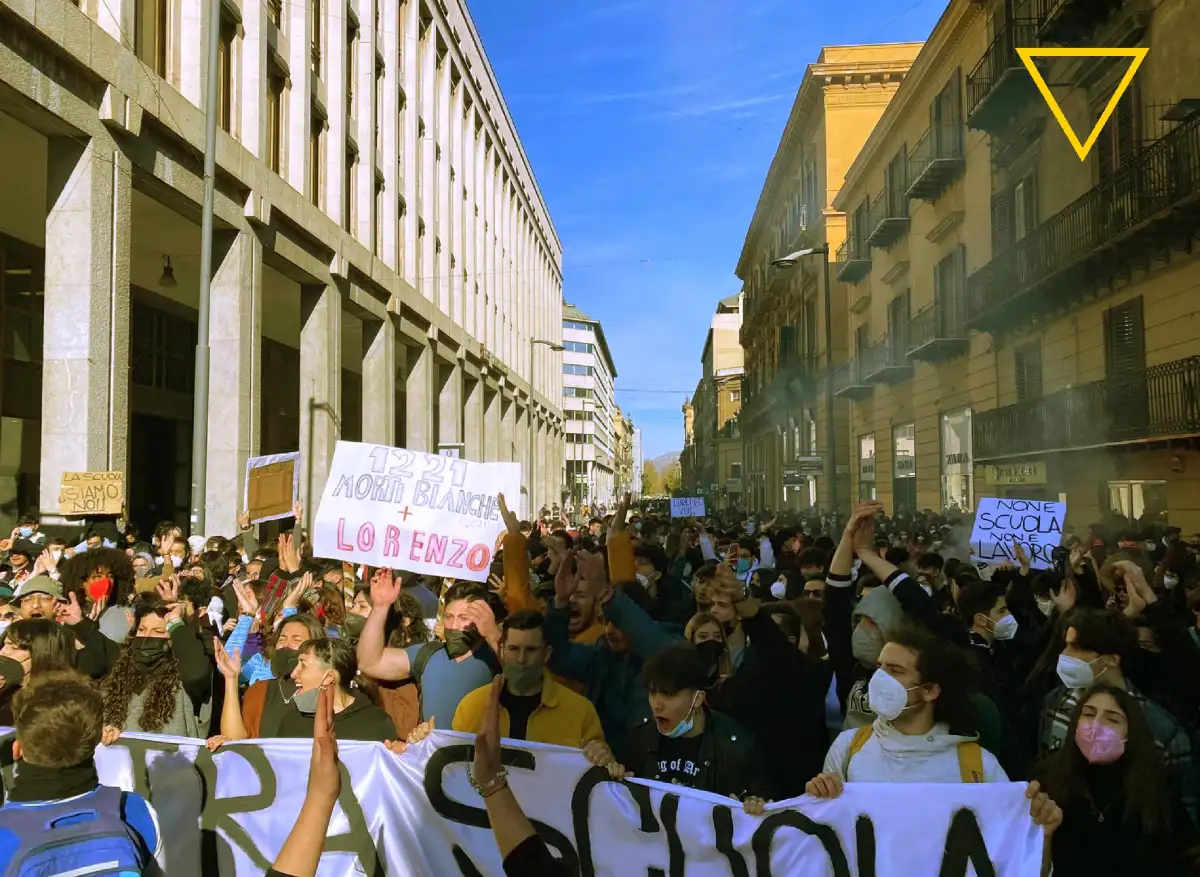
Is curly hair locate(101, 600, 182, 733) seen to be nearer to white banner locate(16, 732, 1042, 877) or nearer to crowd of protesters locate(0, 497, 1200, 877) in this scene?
crowd of protesters locate(0, 497, 1200, 877)

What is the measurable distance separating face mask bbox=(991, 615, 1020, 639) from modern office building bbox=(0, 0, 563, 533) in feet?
34.4

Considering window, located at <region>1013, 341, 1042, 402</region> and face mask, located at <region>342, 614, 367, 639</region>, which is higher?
window, located at <region>1013, 341, 1042, 402</region>

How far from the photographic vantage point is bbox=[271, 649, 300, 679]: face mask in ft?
15.2

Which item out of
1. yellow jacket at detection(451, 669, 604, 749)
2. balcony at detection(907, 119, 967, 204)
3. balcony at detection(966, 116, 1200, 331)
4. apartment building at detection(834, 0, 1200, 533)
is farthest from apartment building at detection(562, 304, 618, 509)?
yellow jacket at detection(451, 669, 604, 749)

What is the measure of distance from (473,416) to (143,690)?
3480 cm

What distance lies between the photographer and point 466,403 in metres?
39.2

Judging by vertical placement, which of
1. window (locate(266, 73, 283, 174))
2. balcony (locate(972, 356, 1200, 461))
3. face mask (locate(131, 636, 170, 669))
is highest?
window (locate(266, 73, 283, 174))

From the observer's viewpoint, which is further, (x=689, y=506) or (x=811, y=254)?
(x=811, y=254)

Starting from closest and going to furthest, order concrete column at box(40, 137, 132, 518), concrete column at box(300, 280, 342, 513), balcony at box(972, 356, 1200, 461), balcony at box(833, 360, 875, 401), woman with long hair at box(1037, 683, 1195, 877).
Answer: woman with long hair at box(1037, 683, 1195, 877), concrete column at box(40, 137, 132, 518), balcony at box(972, 356, 1200, 461), concrete column at box(300, 280, 342, 513), balcony at box(833, 360, 875, 401)

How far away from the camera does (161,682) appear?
4738mm

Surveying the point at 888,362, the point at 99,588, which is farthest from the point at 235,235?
the point at 888,362

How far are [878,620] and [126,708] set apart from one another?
11.0 feet

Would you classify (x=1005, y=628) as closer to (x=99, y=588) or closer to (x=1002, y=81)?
(x=99, y=588)

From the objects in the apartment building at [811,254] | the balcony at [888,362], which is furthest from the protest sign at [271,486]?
the balcony at [888,362]
